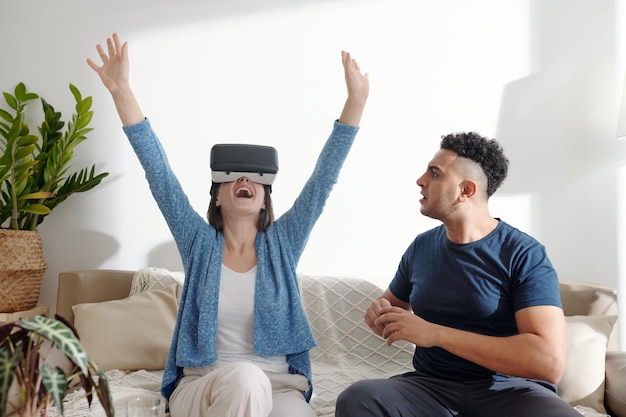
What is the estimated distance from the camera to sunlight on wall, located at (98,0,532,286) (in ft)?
9.91

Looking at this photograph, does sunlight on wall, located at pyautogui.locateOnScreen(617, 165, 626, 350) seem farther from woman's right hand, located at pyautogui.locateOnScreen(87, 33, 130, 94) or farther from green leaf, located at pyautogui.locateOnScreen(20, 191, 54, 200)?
green leaf, located at pyautogui.locateOnScreen(20, 191, 54, 200)

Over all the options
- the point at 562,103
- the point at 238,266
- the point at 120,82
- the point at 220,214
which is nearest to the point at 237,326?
the point at 238,266

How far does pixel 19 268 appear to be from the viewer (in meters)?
2.97

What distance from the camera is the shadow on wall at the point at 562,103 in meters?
2.91

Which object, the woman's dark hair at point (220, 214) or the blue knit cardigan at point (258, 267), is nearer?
the blue knit cardigan at point (258, 267)

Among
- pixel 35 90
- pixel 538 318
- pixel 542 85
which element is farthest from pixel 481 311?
pixel 35 90

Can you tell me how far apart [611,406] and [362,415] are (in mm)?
878

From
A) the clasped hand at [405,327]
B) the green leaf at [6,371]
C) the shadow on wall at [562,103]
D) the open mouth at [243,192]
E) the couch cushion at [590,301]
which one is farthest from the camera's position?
the shadow on wall at [562,103]

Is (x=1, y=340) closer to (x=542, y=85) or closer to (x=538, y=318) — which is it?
(x=538, y=318)

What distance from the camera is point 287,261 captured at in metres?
2.12

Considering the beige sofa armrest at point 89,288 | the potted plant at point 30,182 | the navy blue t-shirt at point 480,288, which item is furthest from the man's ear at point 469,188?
the potted plant at point 30,182

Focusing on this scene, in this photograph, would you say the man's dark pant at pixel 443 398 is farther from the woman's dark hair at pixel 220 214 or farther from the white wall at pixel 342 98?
the white wall at pixel 342 98

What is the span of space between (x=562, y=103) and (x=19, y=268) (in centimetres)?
247

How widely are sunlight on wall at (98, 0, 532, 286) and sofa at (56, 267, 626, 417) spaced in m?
0.38
